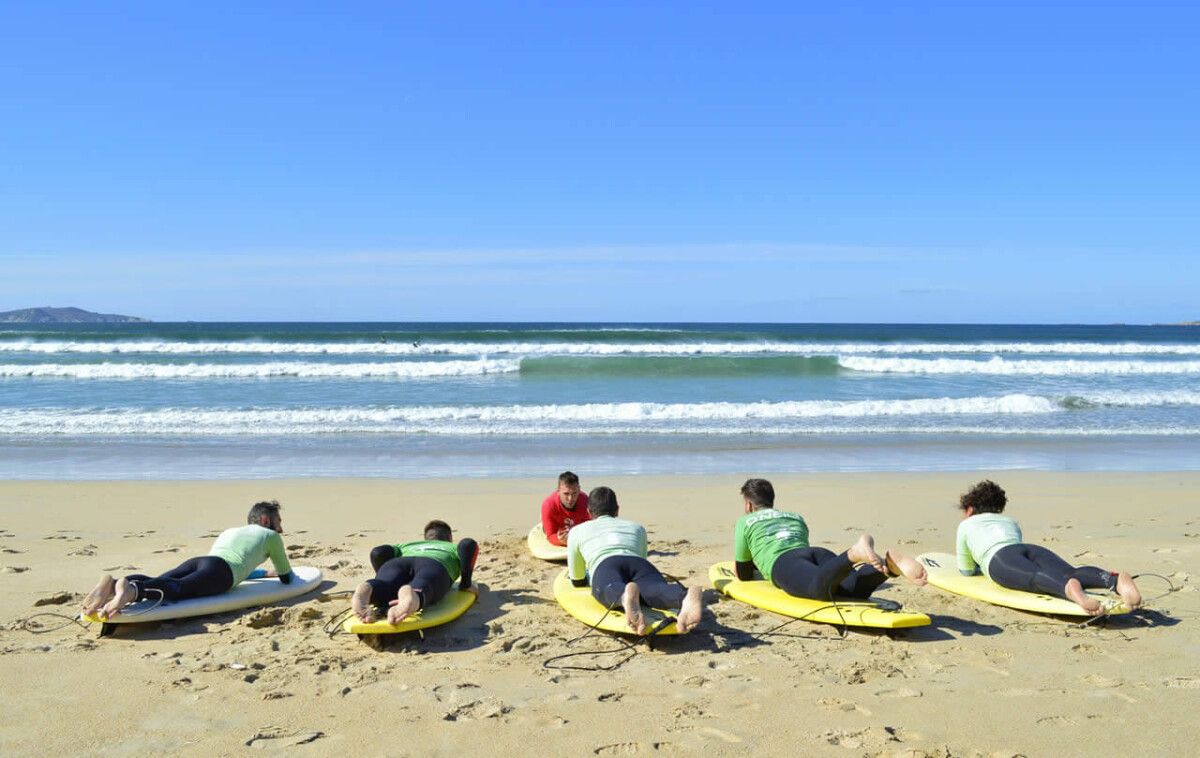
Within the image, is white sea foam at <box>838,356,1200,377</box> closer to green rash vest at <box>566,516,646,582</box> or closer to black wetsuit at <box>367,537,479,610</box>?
green rash vest at <box>566,516,646,582</box>

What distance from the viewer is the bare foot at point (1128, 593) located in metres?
4.95

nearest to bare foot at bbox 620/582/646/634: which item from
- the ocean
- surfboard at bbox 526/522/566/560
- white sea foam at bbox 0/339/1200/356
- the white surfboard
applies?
surfboard at bbox 526/522/566/560

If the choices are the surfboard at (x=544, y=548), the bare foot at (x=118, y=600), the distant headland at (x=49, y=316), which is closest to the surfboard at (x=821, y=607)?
the surfboard at (x=544, y=548)

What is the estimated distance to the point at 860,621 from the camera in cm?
489

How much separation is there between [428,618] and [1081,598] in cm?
376

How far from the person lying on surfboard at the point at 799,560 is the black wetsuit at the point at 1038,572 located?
3.08 feet

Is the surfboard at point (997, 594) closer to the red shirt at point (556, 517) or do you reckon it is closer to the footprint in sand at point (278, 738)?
the red shirt at point (556, 517)

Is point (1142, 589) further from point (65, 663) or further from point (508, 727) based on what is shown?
point (65, 663)

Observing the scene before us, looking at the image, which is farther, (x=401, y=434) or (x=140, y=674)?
(x=401, y=434)

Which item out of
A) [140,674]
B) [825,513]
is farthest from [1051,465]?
[140,674]

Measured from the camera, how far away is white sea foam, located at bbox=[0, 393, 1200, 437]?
47.8ft

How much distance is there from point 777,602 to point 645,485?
15.5 feet

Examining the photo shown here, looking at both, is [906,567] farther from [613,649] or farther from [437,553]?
[437,553]

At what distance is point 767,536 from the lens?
221 inches
